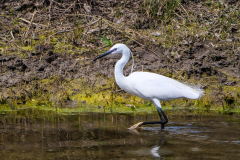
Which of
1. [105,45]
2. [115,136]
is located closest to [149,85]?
[115,136]

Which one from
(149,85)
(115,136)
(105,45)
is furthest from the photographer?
(105,45)

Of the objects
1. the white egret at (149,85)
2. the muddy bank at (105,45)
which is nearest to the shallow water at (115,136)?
the white egret at (149,85)

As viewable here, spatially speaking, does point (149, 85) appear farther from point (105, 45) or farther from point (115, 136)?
point (105, 45)

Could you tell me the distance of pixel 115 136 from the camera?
5.06m

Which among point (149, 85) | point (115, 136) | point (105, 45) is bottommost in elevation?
point (115, 136)

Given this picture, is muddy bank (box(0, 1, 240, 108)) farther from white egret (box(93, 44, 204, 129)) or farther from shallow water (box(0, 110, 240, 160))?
white egret (box(93, 44, 204, 129))

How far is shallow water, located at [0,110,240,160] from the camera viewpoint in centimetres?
417

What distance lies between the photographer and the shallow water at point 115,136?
13.7 ft

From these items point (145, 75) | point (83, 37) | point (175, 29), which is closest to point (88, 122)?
point (145, 75)

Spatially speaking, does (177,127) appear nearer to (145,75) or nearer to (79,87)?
(145,75)

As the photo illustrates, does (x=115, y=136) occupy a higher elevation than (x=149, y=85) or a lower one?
lower

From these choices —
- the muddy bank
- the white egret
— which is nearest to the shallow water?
the white egret

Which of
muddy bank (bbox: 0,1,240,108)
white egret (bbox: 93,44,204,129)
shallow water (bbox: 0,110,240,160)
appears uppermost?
muddy bank (bbox: 0,1,240,108)

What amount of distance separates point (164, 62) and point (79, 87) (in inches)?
86.0
